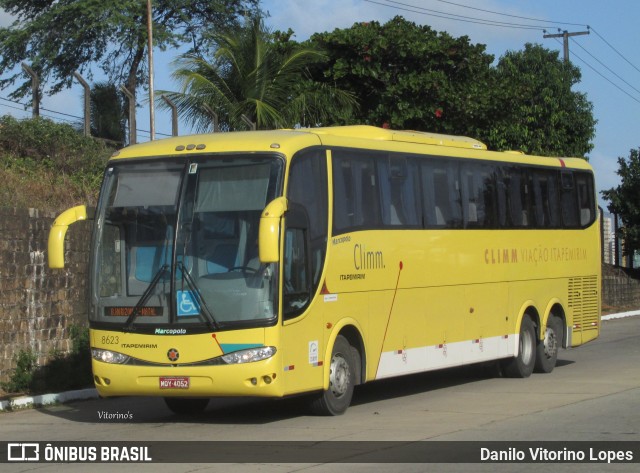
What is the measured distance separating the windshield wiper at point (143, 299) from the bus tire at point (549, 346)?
860 centimetres

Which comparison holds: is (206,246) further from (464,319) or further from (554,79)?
(554,79)

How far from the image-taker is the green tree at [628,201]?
136 feet

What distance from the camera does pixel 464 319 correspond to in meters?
16.6

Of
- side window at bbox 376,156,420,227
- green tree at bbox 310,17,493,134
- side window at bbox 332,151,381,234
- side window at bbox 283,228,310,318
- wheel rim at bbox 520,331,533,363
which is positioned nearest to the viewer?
side window at bbox 283,228,310,318

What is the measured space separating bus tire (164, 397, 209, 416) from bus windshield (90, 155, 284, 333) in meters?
1.83

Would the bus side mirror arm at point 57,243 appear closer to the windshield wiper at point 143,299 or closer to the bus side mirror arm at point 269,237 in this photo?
the windshield wiper at point 143,299

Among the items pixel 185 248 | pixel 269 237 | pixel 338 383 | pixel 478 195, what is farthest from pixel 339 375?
pixel 478 195

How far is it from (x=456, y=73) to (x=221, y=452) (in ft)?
71.0

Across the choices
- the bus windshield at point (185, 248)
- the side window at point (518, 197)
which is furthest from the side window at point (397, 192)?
the side window at point (518, 197)

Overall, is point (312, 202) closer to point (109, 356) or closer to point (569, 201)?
point (109, 356)

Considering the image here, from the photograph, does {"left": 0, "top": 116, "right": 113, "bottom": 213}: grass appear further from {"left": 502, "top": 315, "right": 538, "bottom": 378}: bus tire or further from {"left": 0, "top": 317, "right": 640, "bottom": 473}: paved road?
{"left": 502, "top": 315, "right": 538, "bottom": 378}: bus tire

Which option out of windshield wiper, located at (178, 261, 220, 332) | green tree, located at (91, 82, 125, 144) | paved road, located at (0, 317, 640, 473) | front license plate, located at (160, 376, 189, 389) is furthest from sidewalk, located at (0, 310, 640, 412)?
green tree, located at (91, 82, 125, 144)

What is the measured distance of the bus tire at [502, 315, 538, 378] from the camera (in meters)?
18.3

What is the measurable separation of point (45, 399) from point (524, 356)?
25.9ft
